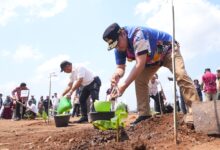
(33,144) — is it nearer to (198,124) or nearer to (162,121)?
(162,121)

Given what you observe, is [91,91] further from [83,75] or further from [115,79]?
[115,79]

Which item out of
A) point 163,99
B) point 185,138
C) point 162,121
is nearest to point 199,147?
point 185,138

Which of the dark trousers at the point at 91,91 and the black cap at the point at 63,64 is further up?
the black cap at the point at 63,64

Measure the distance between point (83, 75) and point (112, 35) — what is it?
3.79 metres

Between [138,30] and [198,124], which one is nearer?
[198,124]

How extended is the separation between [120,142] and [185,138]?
0.68 meters

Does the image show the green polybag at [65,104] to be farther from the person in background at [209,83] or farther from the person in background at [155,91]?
the person in background at [209,83]

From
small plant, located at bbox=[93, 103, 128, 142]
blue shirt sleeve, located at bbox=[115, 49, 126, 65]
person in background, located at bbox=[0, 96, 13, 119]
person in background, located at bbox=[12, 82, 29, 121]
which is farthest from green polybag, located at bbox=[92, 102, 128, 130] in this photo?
person in background, located at bbox=[0, 96, 13, 119]

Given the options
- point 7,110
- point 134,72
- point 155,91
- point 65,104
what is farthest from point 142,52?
point 7,110

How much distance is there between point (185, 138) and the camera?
369cm

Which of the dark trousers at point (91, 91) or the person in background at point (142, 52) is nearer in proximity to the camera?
the person in background at point (142, 52)

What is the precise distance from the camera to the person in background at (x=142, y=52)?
398 centimetres

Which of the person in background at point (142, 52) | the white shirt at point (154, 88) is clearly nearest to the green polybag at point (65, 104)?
the person in background at point (142, 52)

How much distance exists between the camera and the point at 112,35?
407 cm
